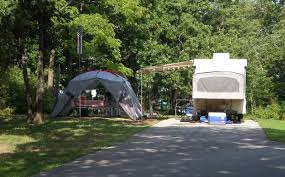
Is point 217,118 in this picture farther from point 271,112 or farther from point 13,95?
point 13,95

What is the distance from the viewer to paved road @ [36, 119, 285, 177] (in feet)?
31.6

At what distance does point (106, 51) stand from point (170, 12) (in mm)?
6961

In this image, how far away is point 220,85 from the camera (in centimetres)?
2517

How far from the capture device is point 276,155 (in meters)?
12.2

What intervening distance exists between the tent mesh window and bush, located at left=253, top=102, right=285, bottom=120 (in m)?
9.09

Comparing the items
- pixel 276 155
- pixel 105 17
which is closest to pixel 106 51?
pixel 105 17

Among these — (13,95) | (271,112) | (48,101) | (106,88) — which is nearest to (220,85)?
(106,88)

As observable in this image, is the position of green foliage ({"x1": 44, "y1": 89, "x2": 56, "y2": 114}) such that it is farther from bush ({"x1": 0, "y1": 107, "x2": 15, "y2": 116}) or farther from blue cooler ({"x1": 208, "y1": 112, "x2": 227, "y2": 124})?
blue cooler ({"x1": 208, "y1": 112, "x2": 227, "y2": 124})

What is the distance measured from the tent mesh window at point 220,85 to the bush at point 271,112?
29.8ft

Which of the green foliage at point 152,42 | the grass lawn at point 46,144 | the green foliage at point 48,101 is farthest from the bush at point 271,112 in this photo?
the grass lawn at point 46,144

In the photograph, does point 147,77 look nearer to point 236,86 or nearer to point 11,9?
point 236,86

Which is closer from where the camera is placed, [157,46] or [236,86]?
[236,86]

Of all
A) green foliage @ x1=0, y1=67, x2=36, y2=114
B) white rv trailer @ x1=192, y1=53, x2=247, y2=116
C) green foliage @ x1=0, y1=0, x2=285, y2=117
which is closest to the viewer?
white rv trailer @ x1=192, y1=53, x2=247, y2=116

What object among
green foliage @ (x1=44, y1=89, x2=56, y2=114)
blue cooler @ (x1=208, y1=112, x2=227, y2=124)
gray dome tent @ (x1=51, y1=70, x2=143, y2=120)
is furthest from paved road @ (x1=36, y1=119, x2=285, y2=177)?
green foliage @ (x1=44, y1=89, x2=56, y2=114)
